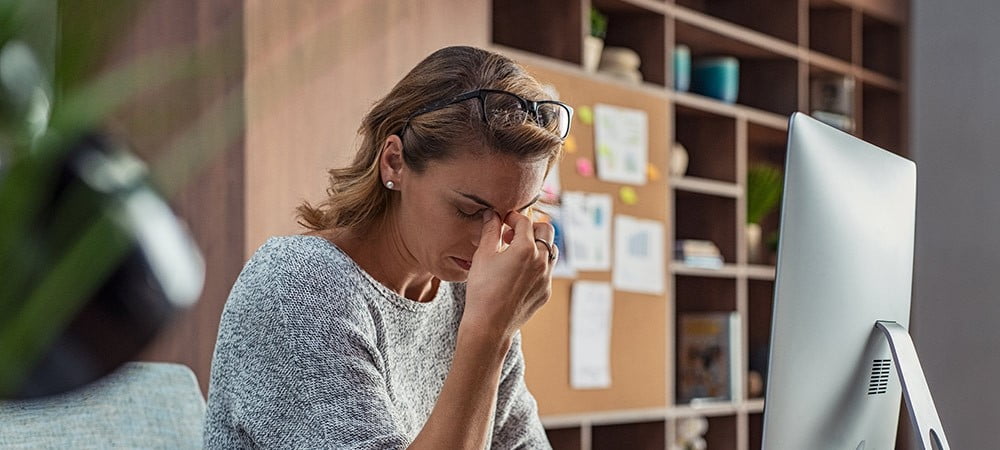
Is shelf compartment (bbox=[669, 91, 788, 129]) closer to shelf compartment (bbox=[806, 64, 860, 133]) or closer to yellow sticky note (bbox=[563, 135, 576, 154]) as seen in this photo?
shelf compartment (bbox=[806, 64, 860, 133])

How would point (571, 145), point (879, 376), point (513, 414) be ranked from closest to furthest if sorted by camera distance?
point (879, 376) → point (513, 414) → point (571, 145)

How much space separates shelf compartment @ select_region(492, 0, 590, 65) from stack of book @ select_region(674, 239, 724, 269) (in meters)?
0.80

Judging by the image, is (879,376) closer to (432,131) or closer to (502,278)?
(502,278)

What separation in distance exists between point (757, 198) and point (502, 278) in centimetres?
315

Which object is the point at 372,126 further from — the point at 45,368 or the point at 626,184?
the point at 626,184

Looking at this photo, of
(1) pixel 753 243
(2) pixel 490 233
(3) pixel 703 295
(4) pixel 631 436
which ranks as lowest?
(4) pixel 631 436

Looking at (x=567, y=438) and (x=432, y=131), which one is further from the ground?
(x=432, y=131)

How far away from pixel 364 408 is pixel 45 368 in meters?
1.09

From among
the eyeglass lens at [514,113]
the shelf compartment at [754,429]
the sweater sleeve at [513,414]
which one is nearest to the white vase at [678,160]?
the shelf compartment at [754,429]

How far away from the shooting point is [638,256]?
3.54 metres

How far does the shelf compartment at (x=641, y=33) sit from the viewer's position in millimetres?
3730

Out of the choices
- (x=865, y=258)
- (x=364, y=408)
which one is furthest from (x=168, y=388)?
(x=865, y=258)

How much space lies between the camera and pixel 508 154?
4.59 feet

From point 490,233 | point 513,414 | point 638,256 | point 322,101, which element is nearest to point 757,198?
point 638,256
